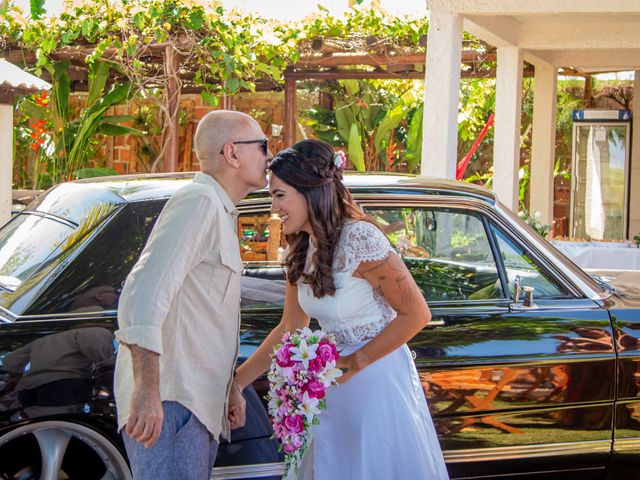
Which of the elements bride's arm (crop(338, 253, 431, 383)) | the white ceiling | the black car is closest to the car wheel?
the black car

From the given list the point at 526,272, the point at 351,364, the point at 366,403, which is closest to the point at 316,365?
the point at 351,364

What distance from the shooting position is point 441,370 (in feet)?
13.1

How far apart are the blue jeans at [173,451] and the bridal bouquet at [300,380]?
34 centimetres

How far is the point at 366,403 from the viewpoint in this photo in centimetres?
321

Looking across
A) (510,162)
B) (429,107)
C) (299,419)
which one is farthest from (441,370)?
(510,162)

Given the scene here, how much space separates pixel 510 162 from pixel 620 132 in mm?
6216

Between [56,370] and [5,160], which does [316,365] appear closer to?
[56,370]

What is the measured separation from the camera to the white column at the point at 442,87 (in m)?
8.54

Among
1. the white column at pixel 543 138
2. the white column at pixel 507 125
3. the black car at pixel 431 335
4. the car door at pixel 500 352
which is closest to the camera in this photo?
the black car at pixel 431 335

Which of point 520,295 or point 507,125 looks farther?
point 507,125

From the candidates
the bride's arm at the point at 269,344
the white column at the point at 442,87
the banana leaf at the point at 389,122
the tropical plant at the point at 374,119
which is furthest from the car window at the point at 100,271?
the tropical plant at the point at 374,119

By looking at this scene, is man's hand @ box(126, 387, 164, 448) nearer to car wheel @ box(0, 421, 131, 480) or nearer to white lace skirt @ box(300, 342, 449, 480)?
white lace skirt @ box(300, 342, 449, 480)

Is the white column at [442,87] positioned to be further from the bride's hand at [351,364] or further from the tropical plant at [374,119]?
the tropical plant at [374,119]

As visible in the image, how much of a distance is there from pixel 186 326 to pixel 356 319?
2.20 ft
